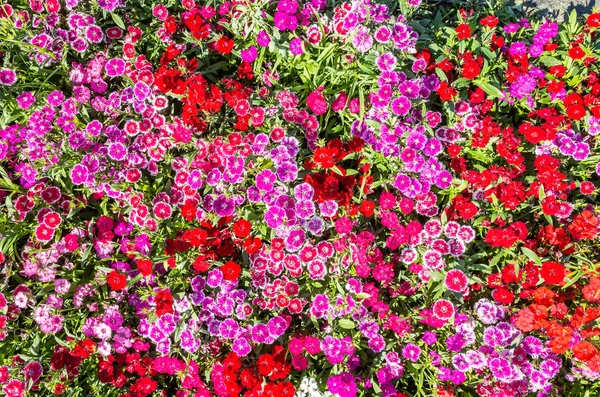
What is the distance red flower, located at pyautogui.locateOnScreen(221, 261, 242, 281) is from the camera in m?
3.73

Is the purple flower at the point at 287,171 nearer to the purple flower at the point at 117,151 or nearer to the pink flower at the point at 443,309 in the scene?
the purple flower at the point at 117,151

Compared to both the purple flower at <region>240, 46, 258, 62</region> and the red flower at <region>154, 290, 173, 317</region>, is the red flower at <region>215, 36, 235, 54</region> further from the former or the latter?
the red flower at <region>154, 290, 173, 317</region>

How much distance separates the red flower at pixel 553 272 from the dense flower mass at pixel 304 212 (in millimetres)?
16

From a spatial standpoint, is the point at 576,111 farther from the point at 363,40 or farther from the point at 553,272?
the point at 363,40

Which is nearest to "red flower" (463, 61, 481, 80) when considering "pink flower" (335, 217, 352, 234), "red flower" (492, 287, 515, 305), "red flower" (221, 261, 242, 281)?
"pink flower" (335, 217, 352, 234)

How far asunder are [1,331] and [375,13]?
4204 millimetres

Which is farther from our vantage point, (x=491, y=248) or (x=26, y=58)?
(x=26, y=58)

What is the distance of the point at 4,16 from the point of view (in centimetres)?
454

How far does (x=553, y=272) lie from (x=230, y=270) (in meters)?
2.51

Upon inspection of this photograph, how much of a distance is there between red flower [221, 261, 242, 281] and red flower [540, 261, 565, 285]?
7.91 ft

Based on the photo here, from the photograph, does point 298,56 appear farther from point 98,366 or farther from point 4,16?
point 98,366

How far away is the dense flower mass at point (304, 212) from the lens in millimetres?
3748

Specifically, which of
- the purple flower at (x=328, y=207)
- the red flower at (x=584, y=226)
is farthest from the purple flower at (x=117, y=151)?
the red flower at (x=584, y=226)

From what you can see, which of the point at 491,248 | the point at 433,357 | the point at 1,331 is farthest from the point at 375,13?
the point at 1,331
